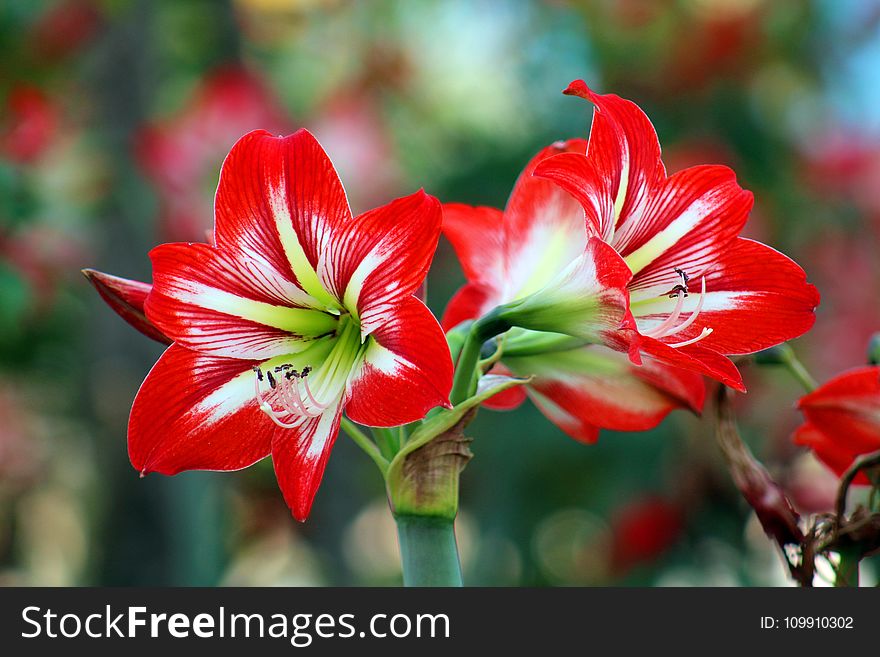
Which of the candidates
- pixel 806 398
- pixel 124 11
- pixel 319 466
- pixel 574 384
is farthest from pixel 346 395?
pixel 124 11

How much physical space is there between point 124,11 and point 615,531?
1.66m

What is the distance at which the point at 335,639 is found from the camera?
20.6 inches

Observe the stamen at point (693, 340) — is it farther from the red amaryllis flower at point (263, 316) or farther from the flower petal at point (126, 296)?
the flower petal at point (126, 296)

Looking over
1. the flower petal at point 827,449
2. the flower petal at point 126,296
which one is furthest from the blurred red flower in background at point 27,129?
the flower petal at point 827,449

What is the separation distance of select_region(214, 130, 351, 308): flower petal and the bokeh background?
82 centimetres

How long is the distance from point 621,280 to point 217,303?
23 centimetres

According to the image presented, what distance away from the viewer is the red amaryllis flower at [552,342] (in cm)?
62

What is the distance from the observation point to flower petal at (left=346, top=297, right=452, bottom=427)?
0.50 metres

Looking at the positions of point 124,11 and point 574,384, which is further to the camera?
point 124,11

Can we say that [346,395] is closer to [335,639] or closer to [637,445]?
[335,639]

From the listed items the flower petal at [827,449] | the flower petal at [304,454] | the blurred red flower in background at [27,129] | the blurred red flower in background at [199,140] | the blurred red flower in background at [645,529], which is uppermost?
the blurred red flower in background at [199,140]

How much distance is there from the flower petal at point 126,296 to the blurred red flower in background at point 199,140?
1.54m

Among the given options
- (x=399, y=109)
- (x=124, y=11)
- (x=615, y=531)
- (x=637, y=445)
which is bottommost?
(x=615, y=531)

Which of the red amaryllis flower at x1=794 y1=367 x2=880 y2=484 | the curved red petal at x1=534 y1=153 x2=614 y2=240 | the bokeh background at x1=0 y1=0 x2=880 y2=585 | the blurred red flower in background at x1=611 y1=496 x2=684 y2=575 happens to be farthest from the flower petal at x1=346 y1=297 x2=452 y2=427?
the blurred red flower in background at x1=611 y1=496 x2=684 y2=575
